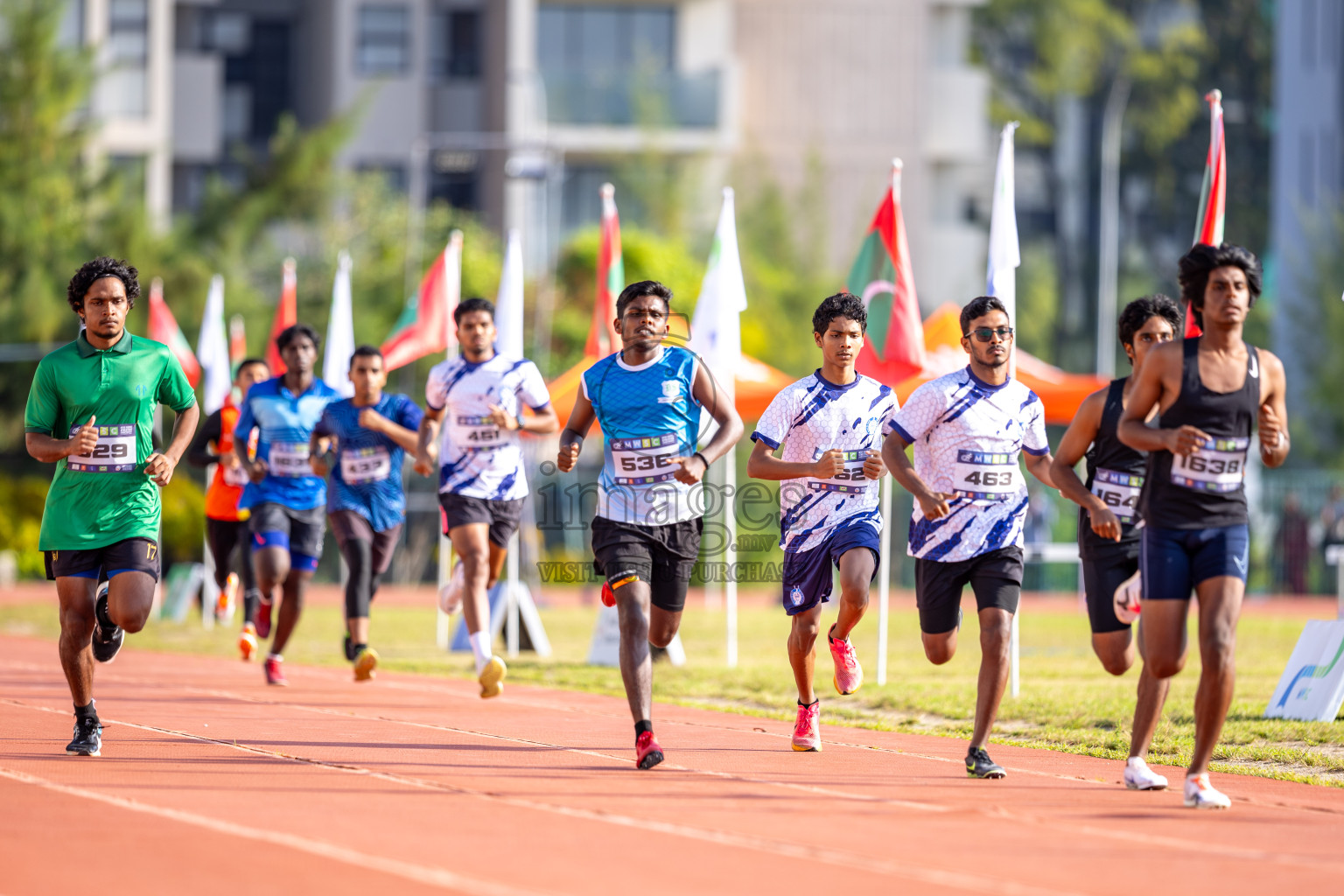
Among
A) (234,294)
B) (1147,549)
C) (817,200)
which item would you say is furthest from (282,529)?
(817,200)

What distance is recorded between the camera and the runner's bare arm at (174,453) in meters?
9.09

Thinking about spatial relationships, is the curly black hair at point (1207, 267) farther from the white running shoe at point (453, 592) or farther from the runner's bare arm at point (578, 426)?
the white running shoe at point (453, 592)

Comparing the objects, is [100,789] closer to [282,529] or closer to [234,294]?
[282,529]

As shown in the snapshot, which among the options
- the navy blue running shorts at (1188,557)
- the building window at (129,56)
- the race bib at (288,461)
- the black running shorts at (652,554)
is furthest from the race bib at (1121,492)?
the building window at (129,56)

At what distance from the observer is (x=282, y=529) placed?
44.8ft

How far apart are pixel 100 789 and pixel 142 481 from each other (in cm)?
180

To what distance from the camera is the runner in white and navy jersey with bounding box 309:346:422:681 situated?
43.3ft

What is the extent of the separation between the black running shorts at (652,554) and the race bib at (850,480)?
707 millimetres

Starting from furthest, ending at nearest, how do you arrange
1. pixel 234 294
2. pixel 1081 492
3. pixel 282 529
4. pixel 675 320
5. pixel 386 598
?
pixel 234 294 → pixel 386 598 → pixel 675 320 → pixel 282 529 → pixel 1081 492

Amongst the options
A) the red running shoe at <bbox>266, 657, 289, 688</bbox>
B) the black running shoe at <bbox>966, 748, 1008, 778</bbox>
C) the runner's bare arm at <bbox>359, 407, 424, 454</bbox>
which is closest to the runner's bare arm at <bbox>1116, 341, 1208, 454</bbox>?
the black running shoe at <bbox>966, 748, 1008, 778</bbox>

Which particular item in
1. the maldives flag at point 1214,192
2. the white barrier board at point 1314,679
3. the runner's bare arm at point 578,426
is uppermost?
the maldives flag at point 1214,192

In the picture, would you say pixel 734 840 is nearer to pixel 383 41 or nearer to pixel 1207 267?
pixel 1207 267

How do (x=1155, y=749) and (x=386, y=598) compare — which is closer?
(x=1155, y=749)

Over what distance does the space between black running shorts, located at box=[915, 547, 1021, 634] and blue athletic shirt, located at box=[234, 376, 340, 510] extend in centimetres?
586
